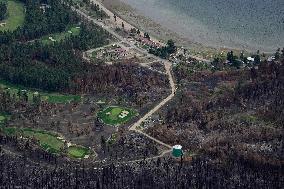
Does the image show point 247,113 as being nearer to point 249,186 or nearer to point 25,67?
point 249,186

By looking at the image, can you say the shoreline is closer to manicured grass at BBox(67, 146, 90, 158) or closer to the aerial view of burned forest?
the aerial view of burned forest

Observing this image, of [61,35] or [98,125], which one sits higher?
[61,35]

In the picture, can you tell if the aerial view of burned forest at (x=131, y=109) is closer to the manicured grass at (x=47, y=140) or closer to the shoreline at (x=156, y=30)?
the manicured grass at (x=47, y=140)

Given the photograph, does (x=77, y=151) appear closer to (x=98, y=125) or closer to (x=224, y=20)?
(x=98, y=125)

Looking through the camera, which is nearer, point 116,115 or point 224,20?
point 116,115

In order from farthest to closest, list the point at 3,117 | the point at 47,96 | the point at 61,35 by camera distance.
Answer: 1. the point at 61,35
2. the point at 47,96
3. the point at 3,117

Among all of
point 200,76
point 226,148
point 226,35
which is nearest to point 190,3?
point 226,35

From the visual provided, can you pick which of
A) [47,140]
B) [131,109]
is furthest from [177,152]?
[47,140]

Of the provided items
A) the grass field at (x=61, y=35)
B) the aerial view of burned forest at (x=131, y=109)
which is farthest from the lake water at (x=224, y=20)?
the grass field at (x=61, y=35)
